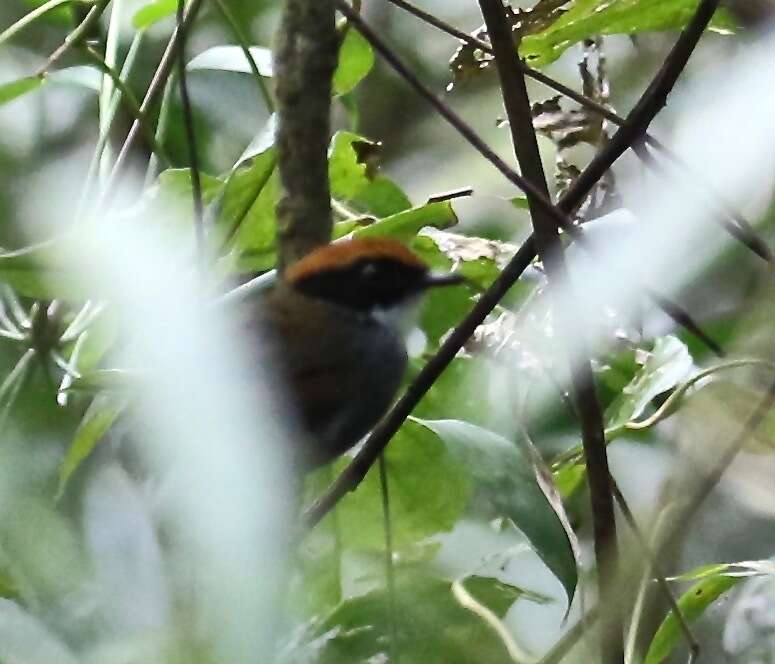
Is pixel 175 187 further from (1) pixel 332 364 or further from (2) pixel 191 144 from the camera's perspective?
(1) pixel 332 364

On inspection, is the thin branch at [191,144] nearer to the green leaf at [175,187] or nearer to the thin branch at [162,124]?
the green leaf at [175,187]

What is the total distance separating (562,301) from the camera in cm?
90

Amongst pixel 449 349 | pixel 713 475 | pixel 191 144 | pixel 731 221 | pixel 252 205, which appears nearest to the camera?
pixel 713 475

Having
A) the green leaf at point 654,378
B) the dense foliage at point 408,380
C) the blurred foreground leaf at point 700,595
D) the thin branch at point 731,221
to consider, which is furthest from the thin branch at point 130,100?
the thin branch at point 731,221

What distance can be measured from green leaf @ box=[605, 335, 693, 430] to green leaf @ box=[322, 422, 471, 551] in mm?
215

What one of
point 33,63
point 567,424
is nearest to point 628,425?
point 567,424

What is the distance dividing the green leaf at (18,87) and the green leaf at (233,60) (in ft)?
0.77

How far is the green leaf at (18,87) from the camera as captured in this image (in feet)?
4.23

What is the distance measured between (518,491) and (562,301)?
21 centimetres

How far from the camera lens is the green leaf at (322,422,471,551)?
4.55 ft

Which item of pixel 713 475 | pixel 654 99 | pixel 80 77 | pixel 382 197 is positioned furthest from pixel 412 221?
pixel 713 475

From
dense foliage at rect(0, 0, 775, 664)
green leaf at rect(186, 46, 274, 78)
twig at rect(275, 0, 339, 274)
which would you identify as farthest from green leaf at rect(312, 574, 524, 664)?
green leaf at rect(186, 46, 274, 78)

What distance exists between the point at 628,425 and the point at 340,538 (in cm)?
40

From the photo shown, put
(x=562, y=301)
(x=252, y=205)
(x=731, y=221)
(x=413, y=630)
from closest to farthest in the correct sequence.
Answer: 1. (x=731, y=221)
2. (x=413, y=630)
3. (x=562, y=301)
4. (x=252, y=205)
